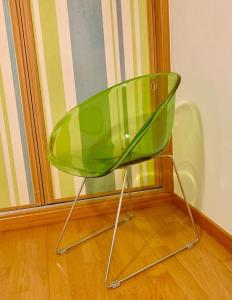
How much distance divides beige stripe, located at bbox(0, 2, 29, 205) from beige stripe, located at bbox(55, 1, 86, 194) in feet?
0.96

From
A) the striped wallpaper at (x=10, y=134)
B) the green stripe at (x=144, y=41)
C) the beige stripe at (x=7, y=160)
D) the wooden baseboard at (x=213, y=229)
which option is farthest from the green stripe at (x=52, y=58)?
the wooden baseboard at (x=213, y=229)

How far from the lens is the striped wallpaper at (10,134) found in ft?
5.90

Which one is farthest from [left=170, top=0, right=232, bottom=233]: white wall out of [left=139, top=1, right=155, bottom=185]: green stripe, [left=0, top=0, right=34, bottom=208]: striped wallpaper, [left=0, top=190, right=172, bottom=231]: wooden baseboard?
[left=0, top=0, right=34, bottom=208]: striped wallpaper

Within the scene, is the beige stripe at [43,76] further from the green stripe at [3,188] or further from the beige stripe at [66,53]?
the green stripe at [3,188]

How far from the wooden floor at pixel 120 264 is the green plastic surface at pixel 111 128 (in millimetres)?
440

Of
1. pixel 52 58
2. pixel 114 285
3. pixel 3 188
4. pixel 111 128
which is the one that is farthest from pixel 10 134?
pixel 114 285

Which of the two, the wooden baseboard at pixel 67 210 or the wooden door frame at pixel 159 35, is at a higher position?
the wooden door frame at pixel 159 35

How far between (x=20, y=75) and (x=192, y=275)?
4.39 feet

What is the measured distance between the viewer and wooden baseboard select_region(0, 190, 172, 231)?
1.95 meters

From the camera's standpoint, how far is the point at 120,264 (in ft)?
4.97

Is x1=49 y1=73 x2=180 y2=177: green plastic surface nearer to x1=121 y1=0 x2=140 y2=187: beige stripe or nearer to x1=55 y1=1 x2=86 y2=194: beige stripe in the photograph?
x1=121 y1=0 x2=140 y2=187: beige stripe

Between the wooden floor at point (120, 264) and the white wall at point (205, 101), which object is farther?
the white wall at point (205, 101)

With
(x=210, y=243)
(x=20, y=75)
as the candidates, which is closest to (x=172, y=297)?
(x=210, y=243)

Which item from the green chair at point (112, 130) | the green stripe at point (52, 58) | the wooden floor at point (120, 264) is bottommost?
the wooden floor at point (120, 264)
